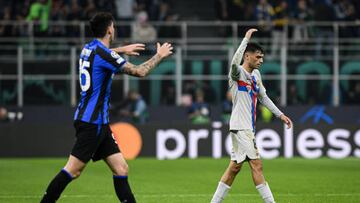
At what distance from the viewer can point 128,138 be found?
85.4 feet

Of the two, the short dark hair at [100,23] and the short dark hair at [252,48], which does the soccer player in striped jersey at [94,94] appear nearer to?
the short dark hair at [100,23]

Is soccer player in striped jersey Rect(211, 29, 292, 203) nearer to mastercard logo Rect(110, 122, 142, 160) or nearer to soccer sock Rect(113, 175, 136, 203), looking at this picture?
soccer sock Rect(113, 175, 136, 203)

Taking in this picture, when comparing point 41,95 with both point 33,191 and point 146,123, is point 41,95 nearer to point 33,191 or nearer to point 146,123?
point 146,123

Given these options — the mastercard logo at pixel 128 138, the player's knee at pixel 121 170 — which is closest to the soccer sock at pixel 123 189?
the player's knee at pixel 121 170

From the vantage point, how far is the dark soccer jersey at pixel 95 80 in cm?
1067

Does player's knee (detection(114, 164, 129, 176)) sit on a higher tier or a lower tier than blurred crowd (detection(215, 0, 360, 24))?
lower

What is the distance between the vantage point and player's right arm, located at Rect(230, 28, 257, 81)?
11.9 meters

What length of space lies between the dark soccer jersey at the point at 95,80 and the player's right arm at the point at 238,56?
182 cm

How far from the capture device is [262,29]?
2909 cm

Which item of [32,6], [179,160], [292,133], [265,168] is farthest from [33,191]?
[32,6]

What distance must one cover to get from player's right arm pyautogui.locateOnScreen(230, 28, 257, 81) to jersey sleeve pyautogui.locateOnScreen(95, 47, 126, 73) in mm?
1829

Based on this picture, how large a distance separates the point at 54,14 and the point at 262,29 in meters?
6.46

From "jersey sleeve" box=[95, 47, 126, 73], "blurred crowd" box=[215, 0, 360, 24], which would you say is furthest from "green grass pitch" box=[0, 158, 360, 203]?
"blurred crowd" box=[215, 0, 360, 24]

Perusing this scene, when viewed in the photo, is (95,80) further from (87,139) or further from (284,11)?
(284,11)
